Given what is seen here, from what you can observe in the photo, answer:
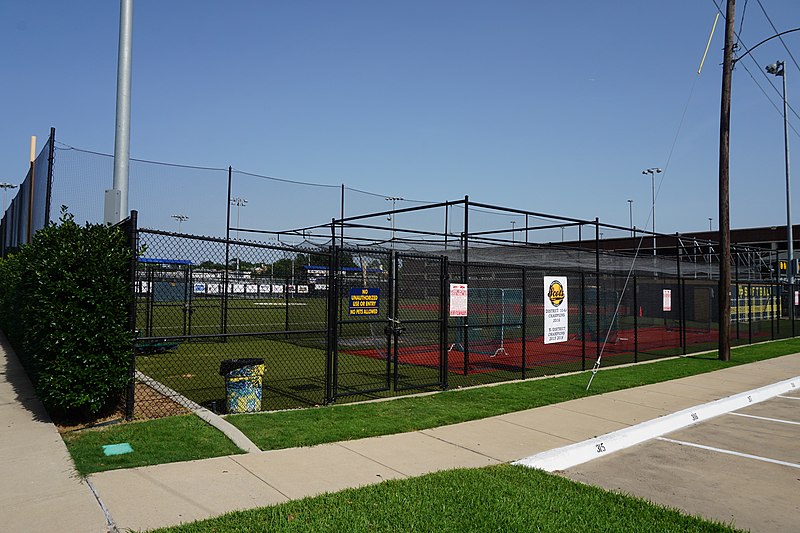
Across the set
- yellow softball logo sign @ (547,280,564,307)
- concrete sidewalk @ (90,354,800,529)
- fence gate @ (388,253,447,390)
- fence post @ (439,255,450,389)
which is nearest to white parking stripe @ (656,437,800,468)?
concrete sidewalk @ (90,354,800,529)

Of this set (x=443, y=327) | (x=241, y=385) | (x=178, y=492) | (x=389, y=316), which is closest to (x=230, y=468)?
(x=178, y=492)

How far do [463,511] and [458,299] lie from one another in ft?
21.7

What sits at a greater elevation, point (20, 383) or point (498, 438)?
point (20, 383)

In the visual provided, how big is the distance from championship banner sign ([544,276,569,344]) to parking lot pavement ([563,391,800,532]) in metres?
3.72

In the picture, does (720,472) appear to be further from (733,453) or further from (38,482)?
(38,482)

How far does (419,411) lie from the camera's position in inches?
334

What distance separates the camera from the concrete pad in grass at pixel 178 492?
172 inches

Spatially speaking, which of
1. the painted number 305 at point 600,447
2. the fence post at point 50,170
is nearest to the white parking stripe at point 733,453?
the painted number 305 at point 600,447

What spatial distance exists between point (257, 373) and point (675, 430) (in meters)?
6.05

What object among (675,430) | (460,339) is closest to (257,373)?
(675,430)

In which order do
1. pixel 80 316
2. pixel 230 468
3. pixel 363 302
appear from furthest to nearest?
1. pixel 363 302
2. pixel 80 316
3. pixel 230 468

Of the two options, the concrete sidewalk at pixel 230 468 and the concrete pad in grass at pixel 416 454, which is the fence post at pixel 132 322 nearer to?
the concrete sidewalk at pixel 230 468

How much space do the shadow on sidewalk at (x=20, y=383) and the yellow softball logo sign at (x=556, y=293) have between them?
9046 mm

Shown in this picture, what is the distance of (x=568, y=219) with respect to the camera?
1589 cm
